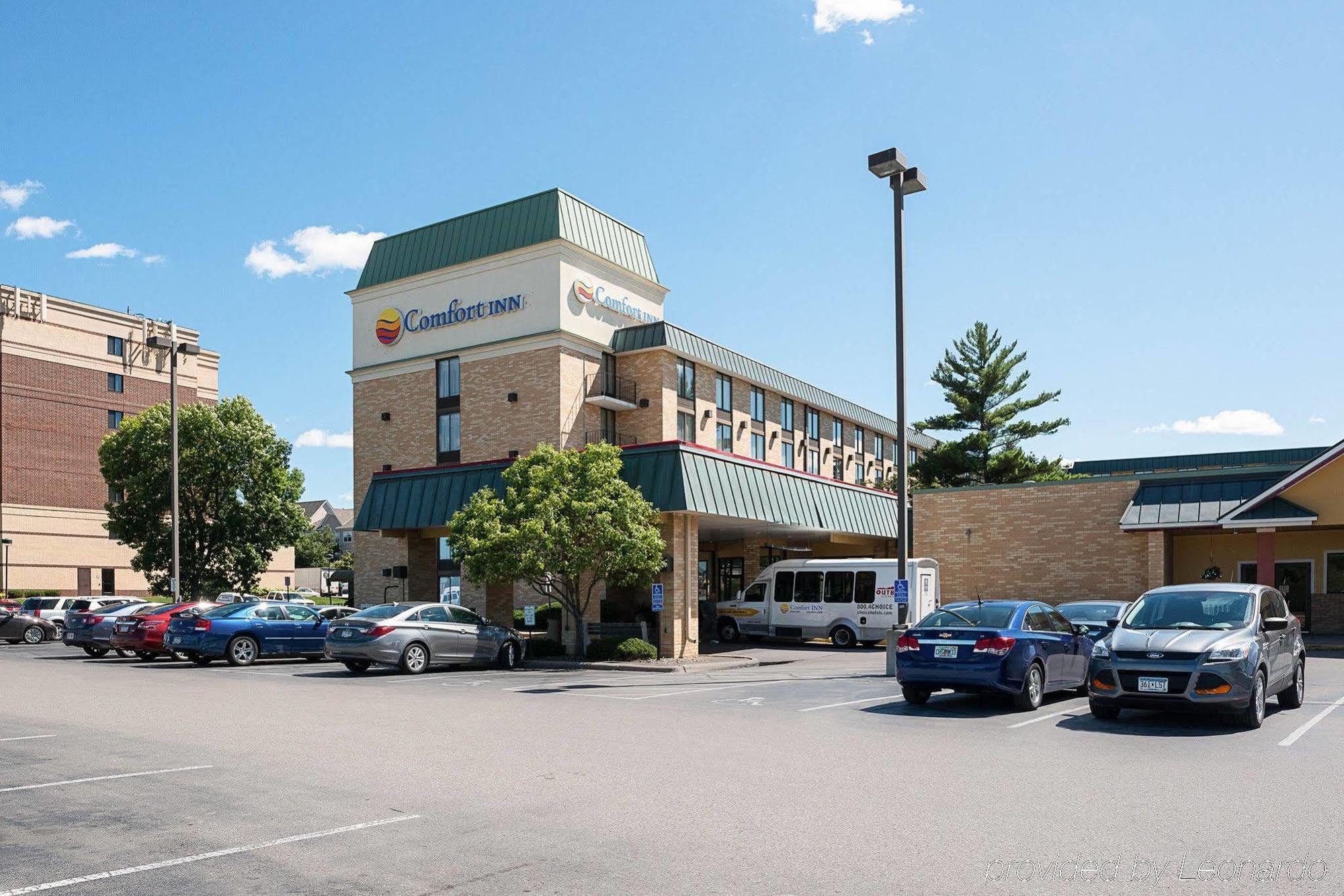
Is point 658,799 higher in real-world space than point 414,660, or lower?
higher

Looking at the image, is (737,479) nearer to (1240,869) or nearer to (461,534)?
(461,534)

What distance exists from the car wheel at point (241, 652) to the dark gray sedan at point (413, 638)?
3.21 metres

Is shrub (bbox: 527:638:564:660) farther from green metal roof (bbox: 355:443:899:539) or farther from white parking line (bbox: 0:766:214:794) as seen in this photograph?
white parking line (bbox: 0:766:214:794)

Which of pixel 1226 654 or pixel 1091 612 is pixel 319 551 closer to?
pixel 1091 612

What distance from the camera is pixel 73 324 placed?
200ft

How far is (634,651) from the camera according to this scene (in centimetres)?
2472

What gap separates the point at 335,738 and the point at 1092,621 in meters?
14.0

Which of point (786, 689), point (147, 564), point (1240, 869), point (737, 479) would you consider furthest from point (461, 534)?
point (147, 564)

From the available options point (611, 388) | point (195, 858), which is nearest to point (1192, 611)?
point (195, 858)

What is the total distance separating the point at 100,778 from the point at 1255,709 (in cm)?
1187

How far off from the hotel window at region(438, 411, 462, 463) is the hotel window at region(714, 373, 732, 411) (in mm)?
11521

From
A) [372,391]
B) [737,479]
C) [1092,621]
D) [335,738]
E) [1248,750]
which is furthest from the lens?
[372,391]

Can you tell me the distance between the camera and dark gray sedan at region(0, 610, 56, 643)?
34594 millimetres

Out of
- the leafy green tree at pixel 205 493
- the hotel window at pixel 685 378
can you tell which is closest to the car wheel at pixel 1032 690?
the hotel window at pixel 685 378
